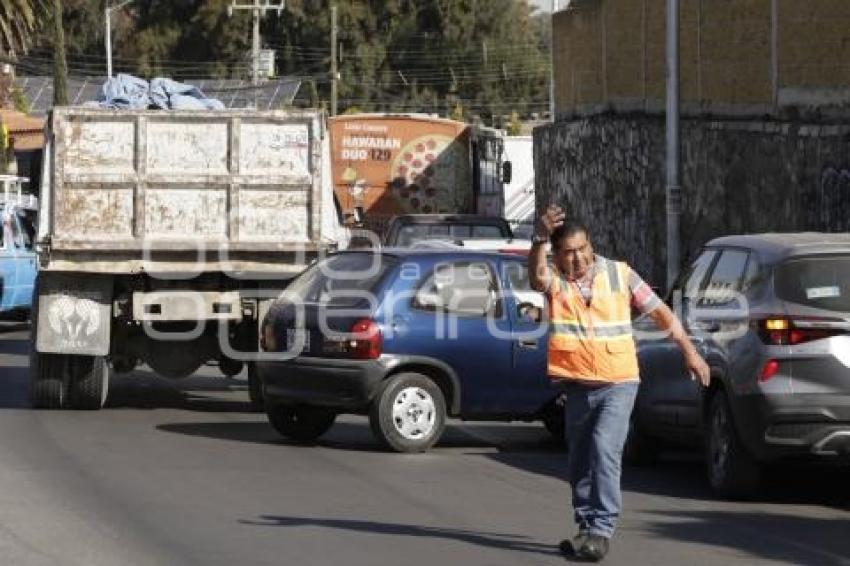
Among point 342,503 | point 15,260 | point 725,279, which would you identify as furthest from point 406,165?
point 342,503

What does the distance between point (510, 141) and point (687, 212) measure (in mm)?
16392

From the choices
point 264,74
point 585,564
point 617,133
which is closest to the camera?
point 585,564

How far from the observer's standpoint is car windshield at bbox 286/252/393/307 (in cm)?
1462

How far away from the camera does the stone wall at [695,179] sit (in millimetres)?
22812

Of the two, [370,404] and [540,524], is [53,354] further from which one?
[540,524]

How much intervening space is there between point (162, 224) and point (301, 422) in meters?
2.76

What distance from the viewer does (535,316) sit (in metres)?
14.5

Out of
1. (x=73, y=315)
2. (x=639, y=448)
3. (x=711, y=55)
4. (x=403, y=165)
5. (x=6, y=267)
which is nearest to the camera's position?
(x=639, y=448)

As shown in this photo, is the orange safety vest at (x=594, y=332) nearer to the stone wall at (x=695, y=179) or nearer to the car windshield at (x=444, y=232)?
the stone wall at (x=695, y=179)

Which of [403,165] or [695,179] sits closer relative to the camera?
[695,179]

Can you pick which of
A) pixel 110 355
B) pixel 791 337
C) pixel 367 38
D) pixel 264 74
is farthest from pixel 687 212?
pixel 367 38

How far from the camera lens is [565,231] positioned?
384 inches

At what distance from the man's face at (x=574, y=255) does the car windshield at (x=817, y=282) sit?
2198mm

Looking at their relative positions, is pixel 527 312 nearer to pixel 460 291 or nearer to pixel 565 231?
pixel 460 291
